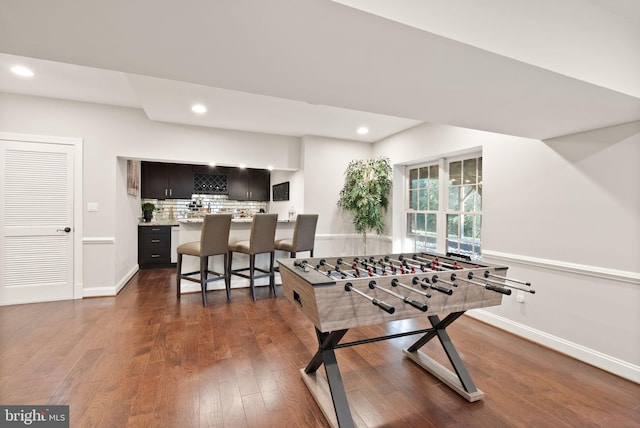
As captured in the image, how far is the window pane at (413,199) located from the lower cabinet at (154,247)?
15.4ft

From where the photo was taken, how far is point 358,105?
2.04 m

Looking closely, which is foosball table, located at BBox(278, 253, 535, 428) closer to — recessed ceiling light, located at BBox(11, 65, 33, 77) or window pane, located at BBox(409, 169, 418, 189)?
window pane, located at BBox(409, 169, 418, 189)

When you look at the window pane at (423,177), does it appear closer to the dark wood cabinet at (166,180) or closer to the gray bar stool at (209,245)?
the gray bar stool at (209,245)

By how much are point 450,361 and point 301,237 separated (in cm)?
255

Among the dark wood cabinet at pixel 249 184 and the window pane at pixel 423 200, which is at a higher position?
the dark wood cabinet at pixel 249 184

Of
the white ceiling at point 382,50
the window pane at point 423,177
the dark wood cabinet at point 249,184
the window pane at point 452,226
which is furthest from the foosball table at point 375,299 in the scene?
the dark wood cabinet at point 249,184

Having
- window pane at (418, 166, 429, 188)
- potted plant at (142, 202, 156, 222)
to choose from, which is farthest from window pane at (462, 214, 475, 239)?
potted plant at (142, 202, 156, 222)

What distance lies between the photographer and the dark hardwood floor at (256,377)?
174 centimetres

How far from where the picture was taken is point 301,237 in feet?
13.8

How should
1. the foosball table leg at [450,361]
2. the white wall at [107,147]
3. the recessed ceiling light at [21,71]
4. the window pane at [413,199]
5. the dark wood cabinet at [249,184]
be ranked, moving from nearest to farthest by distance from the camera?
1. the foosball table leg at [450,361]
2. the recessed ceiling light at [21,71]
3. the white wall at [107,147]
4. the window pane at [413,199]
5. the dark wood cabinet at [249,184]

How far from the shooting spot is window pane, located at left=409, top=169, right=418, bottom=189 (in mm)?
4598

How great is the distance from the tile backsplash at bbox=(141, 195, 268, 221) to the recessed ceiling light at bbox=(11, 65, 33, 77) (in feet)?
11.0

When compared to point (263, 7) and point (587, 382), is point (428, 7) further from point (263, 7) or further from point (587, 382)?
point (587, 382)

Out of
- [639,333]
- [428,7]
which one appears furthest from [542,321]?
[428,7]
